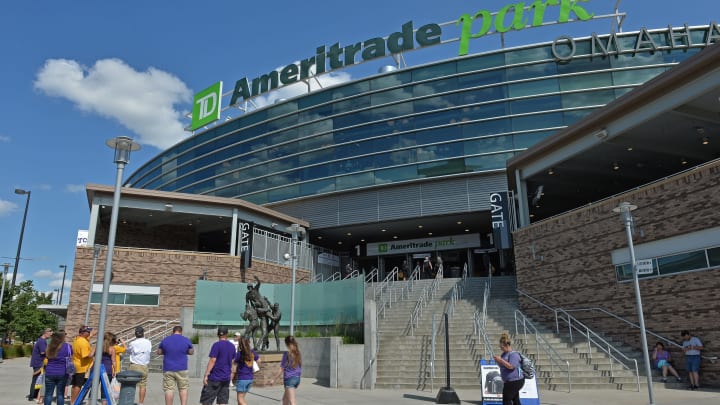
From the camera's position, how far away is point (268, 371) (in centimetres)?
1524

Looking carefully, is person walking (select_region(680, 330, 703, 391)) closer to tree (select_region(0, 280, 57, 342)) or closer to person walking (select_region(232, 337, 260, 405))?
person walking (select_region(232, 337, 260, 405))

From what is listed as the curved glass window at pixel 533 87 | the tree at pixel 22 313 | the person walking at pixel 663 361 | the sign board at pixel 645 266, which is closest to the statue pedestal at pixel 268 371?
the person walking at pixel 663 361

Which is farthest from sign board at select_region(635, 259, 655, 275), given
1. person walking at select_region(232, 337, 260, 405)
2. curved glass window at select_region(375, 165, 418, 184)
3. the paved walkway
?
curved glass window at select_region(375, 165, 418, 184)

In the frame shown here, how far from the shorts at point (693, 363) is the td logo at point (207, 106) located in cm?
3898

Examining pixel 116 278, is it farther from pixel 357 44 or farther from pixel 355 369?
pixel 357 44

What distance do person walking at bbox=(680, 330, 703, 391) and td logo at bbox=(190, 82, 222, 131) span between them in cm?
3878

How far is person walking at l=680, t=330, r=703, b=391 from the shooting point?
13342 millimetres

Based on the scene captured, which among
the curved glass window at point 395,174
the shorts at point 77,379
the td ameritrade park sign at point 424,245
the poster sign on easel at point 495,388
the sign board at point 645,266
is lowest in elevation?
the poster sign on easel at point 495,388

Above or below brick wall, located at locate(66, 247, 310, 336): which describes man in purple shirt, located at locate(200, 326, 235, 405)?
below

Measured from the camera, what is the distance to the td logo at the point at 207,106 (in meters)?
44.5

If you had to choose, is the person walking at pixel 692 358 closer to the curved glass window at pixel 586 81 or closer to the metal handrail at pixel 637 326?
the metal handrail at pixel 637 326

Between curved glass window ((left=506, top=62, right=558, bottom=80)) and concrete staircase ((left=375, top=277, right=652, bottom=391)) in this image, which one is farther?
curved glass window ((left=506, top=62, right=558, bottom=80))

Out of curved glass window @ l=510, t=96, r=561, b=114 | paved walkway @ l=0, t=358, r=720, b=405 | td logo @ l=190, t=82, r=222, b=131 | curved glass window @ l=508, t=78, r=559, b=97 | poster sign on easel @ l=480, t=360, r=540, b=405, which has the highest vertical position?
td logo @ l=190, t=82, r=222, b=131

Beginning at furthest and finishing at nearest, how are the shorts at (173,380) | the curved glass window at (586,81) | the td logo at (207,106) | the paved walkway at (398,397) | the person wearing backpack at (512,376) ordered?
the td logo at (207,106)
the curved glass window at (586,81)
the paved walkway at (398,397)
the shorts at (173,380)
the person wearing backpack at (512,376)
